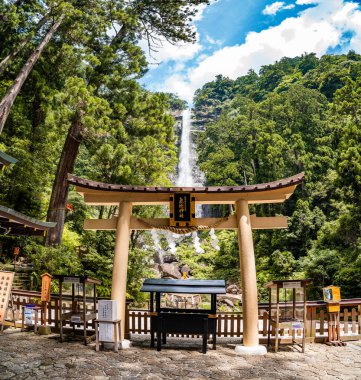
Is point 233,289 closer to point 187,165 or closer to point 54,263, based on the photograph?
point 54,263

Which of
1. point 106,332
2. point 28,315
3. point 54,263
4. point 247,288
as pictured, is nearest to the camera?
point 106,332

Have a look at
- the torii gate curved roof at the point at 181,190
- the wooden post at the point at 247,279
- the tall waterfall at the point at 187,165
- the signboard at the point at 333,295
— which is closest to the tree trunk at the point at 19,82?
the torii gate curved roof at the point at 181,190

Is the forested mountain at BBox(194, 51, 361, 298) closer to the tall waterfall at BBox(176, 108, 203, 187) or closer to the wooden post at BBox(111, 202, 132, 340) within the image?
the tall waterfall at BBox(176, 108, 203, 187)

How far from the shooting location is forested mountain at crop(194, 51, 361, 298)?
738 inches

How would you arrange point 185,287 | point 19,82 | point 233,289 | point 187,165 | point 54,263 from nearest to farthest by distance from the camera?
point 185,287, point 54,263, point 19,82, point 233,289, point 187,165

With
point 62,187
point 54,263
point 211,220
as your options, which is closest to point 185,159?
point 62,187

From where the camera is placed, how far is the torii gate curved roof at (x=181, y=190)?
7965mm

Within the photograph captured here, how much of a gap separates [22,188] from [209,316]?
43.8ft

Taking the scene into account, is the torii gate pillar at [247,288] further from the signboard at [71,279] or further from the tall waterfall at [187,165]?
the tall waterfall at [187,165]

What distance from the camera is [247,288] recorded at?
25.5 feet

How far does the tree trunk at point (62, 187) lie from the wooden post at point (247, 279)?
9.00 meters

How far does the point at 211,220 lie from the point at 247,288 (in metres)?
1.77

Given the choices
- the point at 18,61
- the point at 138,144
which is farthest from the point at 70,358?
the point at 18,61

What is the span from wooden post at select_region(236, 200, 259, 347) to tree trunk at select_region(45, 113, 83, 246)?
29.5ft
